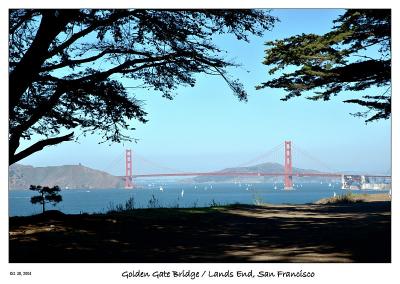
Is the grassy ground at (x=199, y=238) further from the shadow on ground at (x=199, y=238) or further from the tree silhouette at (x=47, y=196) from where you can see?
the tree silhouette at (x=47, y=196)

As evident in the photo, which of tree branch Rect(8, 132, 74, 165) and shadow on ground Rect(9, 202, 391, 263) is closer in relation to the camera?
shadow on ground Rect(9, 202, 391, 263)

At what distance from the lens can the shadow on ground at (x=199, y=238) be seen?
5.88m

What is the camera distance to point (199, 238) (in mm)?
7215

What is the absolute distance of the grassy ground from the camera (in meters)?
5.88

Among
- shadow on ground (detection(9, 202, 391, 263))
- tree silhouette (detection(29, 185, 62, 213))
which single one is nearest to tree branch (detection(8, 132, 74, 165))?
shadow on ground (detection(9, 202, 391, 263))

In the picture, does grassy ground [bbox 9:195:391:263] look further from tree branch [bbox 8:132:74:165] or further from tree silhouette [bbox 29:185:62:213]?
tree silhouette [bbox 29:185:62:213]

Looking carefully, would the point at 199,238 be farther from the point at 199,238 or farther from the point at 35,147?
the point at 35,147

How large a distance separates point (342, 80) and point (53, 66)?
23.4 ft

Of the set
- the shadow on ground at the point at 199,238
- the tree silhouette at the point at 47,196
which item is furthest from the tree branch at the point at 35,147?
the tree silhouette at the point at 47,196
